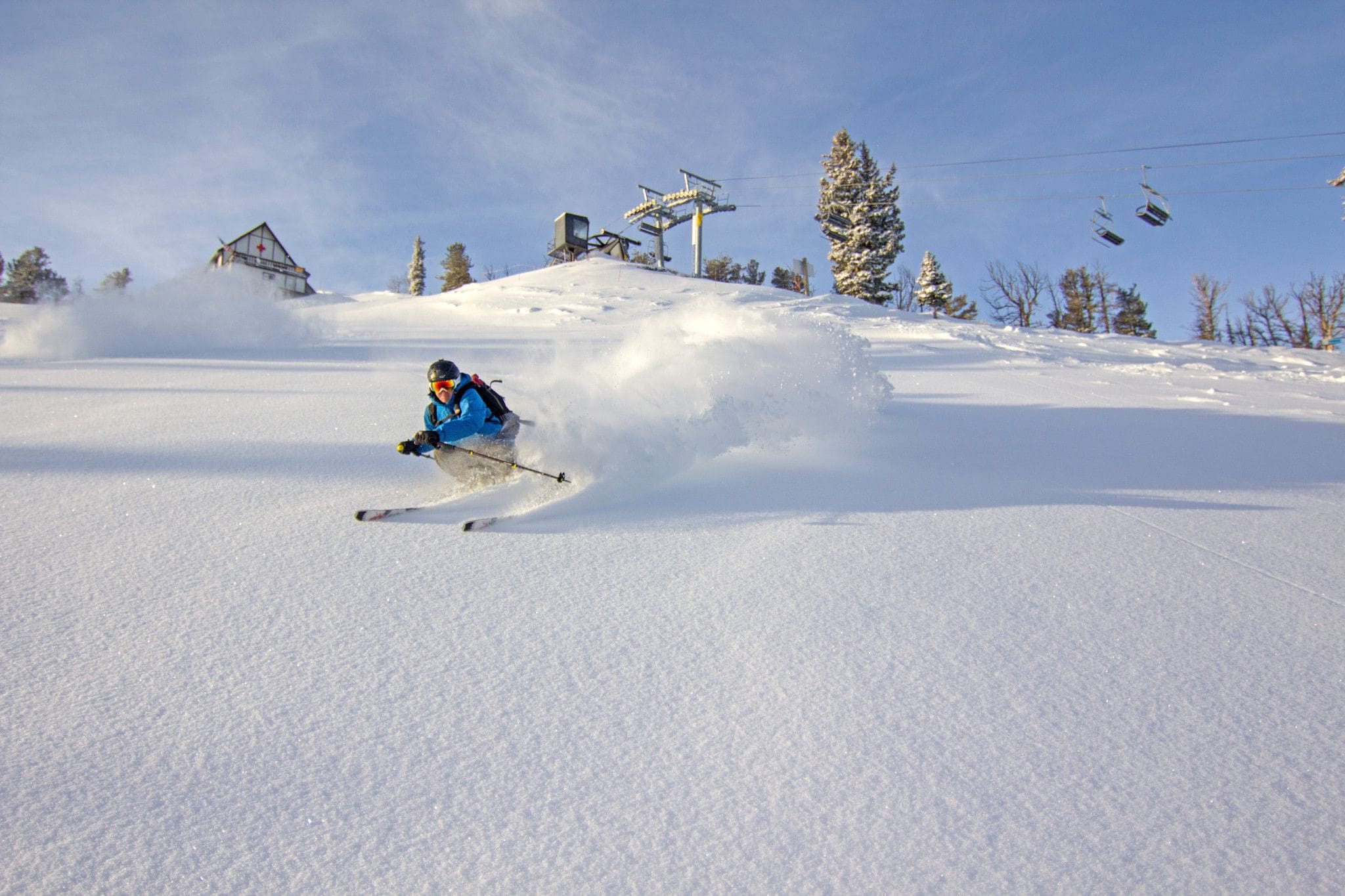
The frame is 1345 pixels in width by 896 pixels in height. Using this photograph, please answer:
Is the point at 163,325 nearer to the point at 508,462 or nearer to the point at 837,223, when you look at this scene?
the point at 508,462

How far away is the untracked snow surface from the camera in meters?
1.95

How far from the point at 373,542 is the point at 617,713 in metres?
2.32

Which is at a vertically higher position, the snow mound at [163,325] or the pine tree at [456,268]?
the pine tree at [456,268]

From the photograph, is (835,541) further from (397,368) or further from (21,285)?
(21,285)

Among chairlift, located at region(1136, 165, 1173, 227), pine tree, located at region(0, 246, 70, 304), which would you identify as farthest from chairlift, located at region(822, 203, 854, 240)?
pine tree, located at region(0, 246, 70, 304)

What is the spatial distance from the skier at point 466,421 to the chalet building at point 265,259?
39720mm

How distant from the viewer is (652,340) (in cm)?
727

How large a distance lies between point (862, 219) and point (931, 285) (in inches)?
415

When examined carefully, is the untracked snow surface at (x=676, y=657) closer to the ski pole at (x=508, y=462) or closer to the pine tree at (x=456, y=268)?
the ski pole at (x=508, y=462)

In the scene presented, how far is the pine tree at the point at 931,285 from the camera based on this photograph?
43812 millimetres

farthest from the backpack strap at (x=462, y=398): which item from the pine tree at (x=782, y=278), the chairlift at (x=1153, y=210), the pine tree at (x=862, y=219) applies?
the pine tree at (x=782, y=278)

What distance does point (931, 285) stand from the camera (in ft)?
149

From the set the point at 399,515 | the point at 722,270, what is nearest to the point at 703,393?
the point at 399,515

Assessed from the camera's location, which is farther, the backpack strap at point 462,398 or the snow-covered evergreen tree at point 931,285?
the snow-covered evergreen tree at point 931,285
